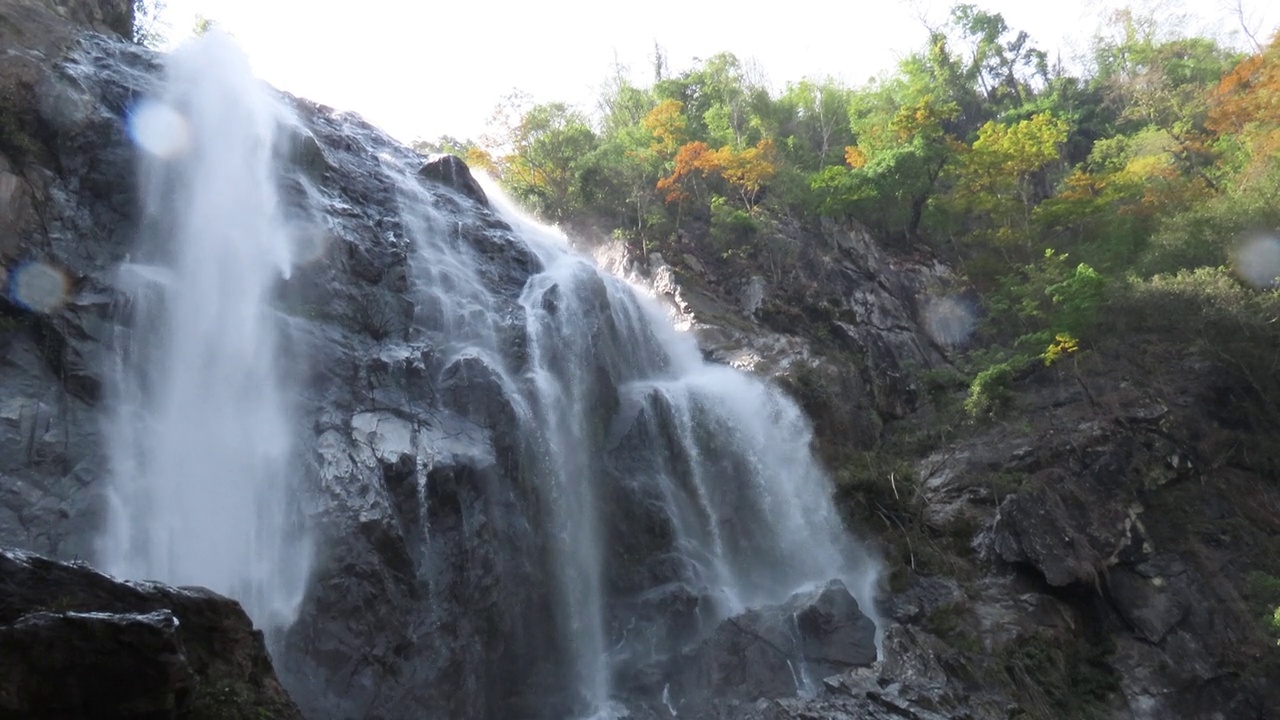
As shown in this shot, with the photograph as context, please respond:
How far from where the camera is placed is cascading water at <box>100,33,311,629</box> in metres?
11.0

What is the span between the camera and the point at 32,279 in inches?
460

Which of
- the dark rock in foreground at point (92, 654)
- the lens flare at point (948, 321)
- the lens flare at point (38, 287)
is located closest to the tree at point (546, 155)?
the lens flare at point (948, 321)

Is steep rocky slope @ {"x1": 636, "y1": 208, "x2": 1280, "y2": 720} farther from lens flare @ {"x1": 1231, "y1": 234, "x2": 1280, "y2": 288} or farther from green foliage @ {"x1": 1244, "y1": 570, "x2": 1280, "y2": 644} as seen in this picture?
lens flare @ {"x1": 1231, "y1": 234, "x2": 1280, "y2": 288}

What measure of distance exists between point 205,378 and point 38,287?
7.81 feet

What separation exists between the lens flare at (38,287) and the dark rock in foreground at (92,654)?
6.84m

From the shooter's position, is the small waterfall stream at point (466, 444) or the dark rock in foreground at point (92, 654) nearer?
the dark rock in foreground at point (92, 654)

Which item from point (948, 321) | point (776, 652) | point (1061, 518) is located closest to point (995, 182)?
point (948, 321)

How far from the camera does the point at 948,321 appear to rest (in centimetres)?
2444

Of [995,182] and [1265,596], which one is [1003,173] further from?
[1265,596]

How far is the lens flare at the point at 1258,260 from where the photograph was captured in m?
18.9

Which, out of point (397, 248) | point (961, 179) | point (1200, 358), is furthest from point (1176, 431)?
point (397, 248)

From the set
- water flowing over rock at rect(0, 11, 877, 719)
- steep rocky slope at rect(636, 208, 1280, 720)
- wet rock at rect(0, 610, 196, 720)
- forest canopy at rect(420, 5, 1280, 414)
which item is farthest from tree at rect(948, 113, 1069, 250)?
wet rock at rect(0, 610, 196, 720)

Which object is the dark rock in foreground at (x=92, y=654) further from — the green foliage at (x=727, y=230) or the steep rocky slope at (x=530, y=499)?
the green foliage at (x=727, y=230)

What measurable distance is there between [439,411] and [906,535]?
369 inches
